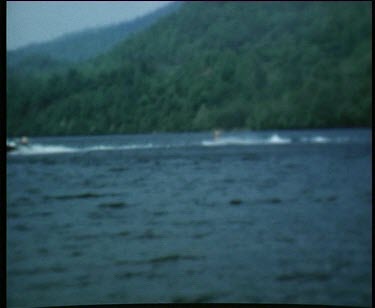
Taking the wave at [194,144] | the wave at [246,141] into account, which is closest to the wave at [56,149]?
the wave at [194,144]

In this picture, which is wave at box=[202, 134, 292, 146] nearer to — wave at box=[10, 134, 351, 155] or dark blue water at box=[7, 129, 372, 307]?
wave at box=[10, 134, 351, 155]

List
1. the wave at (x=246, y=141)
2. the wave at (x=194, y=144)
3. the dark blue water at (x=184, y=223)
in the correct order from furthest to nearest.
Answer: the wave at (x=246, y=141) < the wave at (x=194, y=144) < the dark blue water at (x=184, y=223)

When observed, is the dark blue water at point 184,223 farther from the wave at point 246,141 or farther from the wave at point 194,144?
the wave at point 246,141

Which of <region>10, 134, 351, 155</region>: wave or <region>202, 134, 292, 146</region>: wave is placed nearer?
<region>10, 134, 351, 155</region>: wave

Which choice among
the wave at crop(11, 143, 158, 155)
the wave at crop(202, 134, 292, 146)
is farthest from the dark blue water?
the wave at crop(202, 134, 292, 146)

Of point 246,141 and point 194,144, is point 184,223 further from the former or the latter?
point 246,141

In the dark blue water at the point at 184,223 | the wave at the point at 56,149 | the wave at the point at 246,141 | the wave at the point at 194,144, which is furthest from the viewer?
the wave at the point at 246,141

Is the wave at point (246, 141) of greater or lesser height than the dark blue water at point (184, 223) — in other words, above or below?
above

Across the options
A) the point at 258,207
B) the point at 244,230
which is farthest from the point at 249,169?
the point at 244,230

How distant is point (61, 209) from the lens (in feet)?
27.9

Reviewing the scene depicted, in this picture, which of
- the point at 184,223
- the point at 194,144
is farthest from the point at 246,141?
the point at 184,223

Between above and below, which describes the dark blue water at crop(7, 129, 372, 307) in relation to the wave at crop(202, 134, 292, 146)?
below

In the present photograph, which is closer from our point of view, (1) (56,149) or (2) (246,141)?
(1) (56,149)
